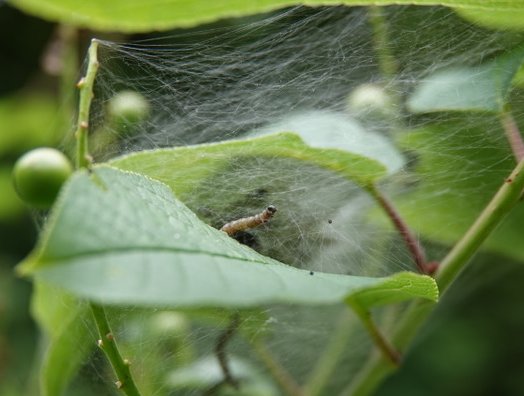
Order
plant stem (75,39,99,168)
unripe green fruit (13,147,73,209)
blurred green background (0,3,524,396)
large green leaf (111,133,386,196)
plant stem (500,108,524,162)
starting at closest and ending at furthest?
1. plant stem (75,39,99,168)
2. large green leaf (111,133,386,196)
3. unripe green fruit (13,147,73,209)
4. plant stem (500,108,524,162)
5. blurred green background (0,3,524,396)

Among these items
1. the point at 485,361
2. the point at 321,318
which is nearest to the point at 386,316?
the point at 321,318

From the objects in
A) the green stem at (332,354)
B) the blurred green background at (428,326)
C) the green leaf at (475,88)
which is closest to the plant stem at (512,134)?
the green leaf at (475,88)

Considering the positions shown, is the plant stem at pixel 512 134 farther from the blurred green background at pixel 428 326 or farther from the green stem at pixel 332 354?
the blurred green background at pixel 428 326

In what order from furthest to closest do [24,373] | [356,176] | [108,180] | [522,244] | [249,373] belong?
[24,373] < [249,373] < [522,244] < [356,176] < [108,180]

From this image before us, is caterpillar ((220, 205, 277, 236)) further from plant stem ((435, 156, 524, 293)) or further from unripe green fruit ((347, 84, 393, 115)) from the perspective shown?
unripe green fruit ((347, 84, 393, 115))

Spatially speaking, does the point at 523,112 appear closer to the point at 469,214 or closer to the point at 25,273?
the point at 469,214

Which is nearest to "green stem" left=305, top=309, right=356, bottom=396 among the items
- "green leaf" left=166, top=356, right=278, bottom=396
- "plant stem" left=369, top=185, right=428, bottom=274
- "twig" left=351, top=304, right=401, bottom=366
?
"green leaf" left=166, top=356, right=278, bottom=396
